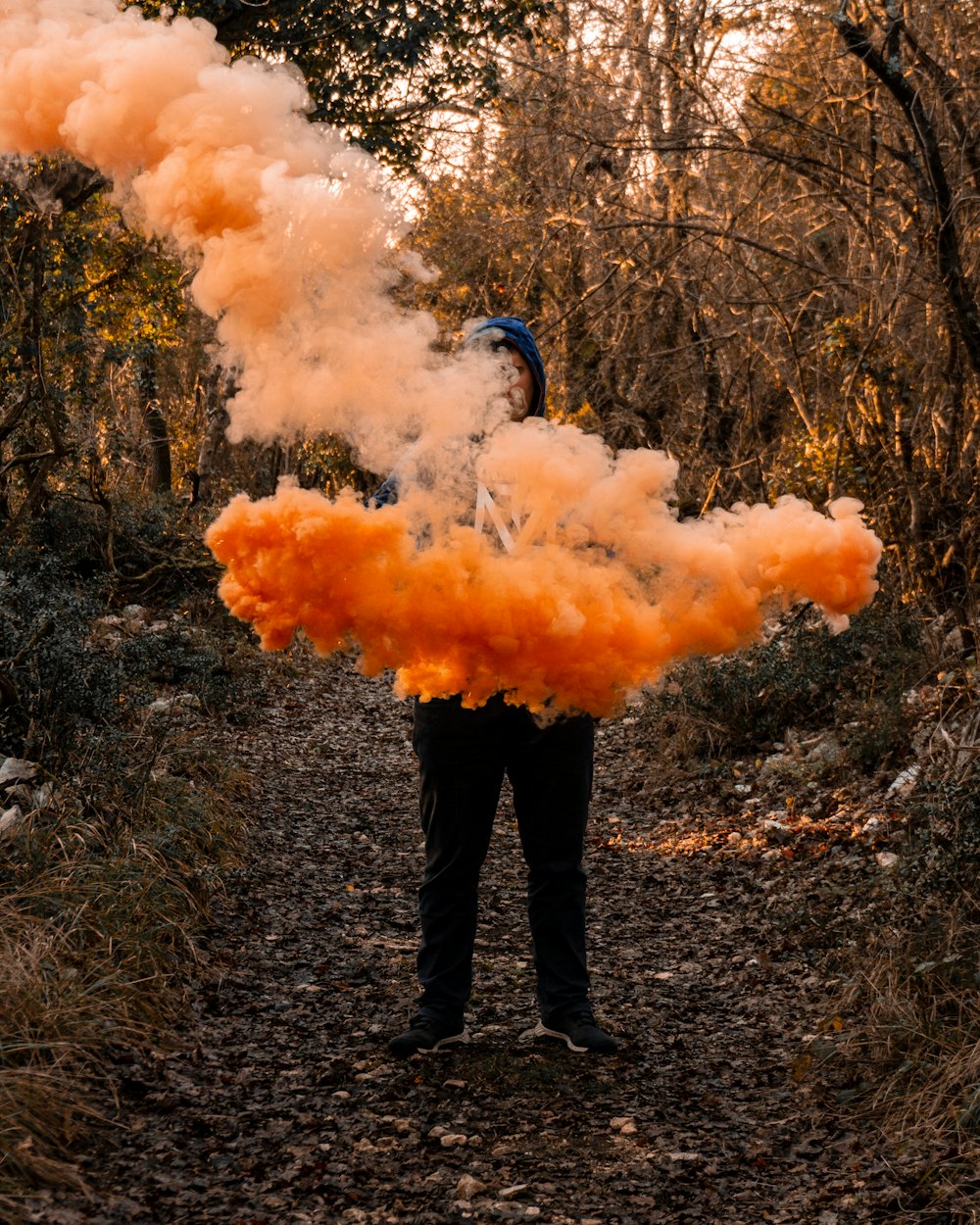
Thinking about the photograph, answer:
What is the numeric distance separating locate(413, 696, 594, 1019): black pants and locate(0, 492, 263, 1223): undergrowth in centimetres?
→ 109

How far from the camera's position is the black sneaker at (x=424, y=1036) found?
3.94m

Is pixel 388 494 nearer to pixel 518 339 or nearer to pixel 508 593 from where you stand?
pixel 508 593

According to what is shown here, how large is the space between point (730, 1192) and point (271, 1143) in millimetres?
1378

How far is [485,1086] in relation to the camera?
12.4ft

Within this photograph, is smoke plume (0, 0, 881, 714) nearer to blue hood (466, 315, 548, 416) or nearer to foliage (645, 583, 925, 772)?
blue hood (466, 315, 548, 416)

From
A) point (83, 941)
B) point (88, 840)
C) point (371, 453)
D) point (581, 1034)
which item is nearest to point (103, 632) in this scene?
point (88, 840)

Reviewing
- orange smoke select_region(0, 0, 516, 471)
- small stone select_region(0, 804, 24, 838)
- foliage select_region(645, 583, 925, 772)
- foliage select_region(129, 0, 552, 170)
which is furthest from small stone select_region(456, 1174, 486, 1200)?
foliage select_region(129, 0, 552, 170)

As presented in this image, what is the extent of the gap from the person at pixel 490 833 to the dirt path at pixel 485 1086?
18 centimetres

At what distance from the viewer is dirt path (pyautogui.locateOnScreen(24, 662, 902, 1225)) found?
3158 millimetres

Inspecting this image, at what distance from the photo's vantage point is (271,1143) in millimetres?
3420

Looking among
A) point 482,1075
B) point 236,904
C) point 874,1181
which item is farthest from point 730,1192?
point 236,904

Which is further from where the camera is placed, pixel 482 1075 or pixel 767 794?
pixel 767 794

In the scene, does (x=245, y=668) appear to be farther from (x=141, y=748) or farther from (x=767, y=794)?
(x=767, y=794)

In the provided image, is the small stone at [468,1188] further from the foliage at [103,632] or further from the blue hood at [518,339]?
the foliage at [103,632]
